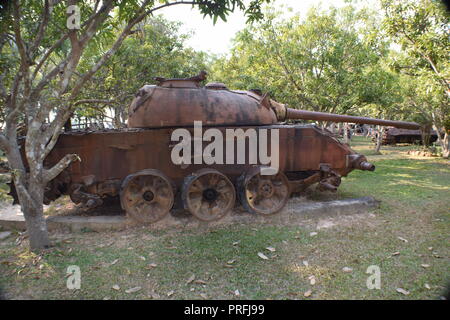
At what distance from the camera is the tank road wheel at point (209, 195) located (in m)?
5.81

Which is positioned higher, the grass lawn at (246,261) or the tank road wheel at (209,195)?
the tank road wheel at (209,195)

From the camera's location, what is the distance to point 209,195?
19.8 feet

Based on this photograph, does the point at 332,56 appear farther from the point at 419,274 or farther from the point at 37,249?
the point at 37,249

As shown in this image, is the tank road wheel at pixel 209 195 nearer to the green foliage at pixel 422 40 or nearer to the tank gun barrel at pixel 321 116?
the tank gun barrel at pixel 321 116

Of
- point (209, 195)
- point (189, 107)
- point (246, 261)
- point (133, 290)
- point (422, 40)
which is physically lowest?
point (133, 290)

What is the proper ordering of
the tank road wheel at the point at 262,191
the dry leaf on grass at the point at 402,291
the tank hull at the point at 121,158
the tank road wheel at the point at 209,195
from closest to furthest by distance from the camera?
the dry leaf on grass at the point at 402,291 → the tank hull at the point at 121,158 → the tank road wheel at the point at 209,195 → the tank road wheel at the point at 262,191

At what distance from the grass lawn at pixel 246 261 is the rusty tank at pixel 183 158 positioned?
0.64 m

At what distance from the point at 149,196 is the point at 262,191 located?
2165 millimetres

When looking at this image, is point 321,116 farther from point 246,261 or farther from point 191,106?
point 246,261

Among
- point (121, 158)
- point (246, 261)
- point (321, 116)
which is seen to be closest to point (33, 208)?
point (121, 158)

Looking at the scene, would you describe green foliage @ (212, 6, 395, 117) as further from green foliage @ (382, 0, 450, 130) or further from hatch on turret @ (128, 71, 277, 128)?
hatch on turret @ (128, 71, 277, 128)

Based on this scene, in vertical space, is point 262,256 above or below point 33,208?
below

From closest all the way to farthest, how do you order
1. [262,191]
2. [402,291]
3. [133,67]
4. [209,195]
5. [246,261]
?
1. [402,291]
2. [246,261]
3. [209,195]
4. [262,191]
5. [133,67]

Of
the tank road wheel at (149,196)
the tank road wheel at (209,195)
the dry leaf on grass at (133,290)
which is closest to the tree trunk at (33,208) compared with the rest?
the tank road wheel at (149,196)
